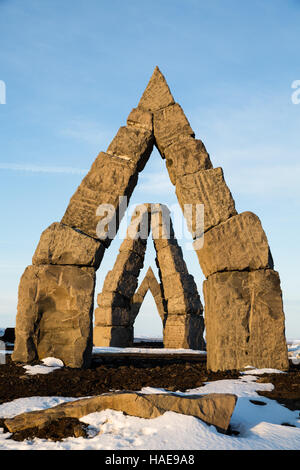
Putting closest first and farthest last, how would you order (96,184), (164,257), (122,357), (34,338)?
(34,338)
(96,184)
(122,357)
(164,257)

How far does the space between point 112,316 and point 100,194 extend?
7.19 m

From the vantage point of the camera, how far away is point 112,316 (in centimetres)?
1384

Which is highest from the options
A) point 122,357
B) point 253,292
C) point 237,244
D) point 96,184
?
point 96,184

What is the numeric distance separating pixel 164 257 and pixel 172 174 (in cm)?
641

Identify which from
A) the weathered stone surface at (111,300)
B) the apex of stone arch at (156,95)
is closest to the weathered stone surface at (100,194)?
the apex of stone arch at (156,95)

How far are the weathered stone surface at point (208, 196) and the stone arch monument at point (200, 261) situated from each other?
2cm

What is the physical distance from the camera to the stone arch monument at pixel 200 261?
6.64 m

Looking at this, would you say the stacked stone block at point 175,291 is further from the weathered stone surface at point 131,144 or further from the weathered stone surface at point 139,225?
the weathered stone surface at point 131,144

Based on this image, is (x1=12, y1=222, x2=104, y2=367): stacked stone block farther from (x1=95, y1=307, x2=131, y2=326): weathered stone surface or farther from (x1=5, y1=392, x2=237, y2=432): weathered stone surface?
(x1=95, y1=307, x2=131, y2=326): weathered stone surface

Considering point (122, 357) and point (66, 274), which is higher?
point (66, 274)

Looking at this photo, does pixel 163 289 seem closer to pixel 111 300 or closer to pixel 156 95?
pixel 111 300

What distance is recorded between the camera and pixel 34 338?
7051 millimetres
